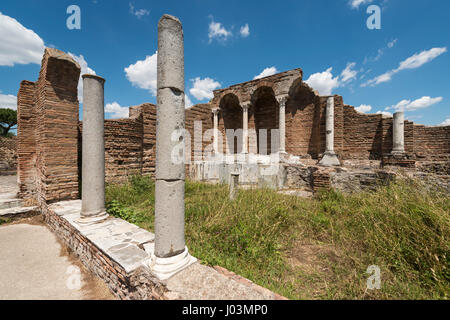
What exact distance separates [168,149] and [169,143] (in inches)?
2.8

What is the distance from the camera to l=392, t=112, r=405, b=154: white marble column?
31.4ft

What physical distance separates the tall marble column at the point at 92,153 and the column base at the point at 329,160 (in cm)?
1001

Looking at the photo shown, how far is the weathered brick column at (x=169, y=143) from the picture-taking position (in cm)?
210

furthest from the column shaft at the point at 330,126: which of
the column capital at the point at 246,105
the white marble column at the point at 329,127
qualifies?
the column capital at the point at 246,105

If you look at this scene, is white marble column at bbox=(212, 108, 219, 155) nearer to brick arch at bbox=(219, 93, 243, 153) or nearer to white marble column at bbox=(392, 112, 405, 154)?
brick arch at bbox=(219, 93, 243, 153)

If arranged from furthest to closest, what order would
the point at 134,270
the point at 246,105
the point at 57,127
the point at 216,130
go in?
the point at 216,130 → the point at 246,105 → the point at 57,127 → the point at 134,270

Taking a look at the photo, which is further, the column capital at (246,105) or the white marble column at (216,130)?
the white marble column at (216,130)

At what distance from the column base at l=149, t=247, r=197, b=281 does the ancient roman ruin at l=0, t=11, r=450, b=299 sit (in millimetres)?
10

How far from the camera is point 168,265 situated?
202cm

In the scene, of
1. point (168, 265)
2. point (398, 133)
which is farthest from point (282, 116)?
point (168, 265)

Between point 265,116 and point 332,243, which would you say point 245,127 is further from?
point 332,243

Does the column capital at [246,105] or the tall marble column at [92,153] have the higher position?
the column capital at [246,105]

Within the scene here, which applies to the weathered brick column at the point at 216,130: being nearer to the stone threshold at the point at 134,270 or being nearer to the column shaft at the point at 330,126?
the column shaft at the point at 330,126

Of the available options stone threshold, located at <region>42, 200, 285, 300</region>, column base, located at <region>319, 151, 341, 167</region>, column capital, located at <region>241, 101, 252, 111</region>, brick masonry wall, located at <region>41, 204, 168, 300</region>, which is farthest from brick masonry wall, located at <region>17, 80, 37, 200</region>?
column base, located at <region>319, 151, 341, 167</region>
